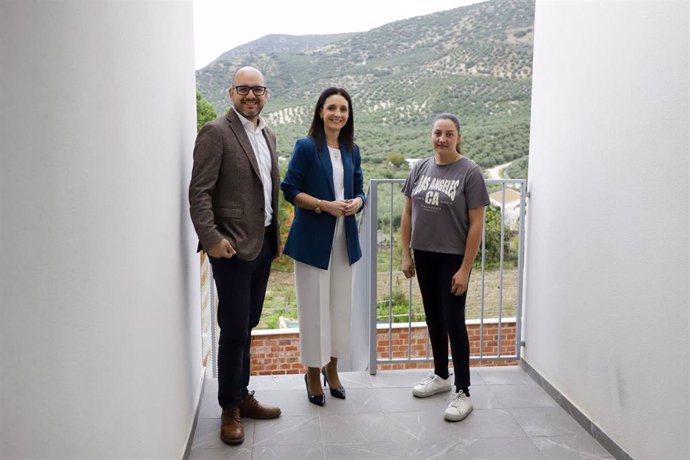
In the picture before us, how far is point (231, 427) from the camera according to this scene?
2723 millimetres

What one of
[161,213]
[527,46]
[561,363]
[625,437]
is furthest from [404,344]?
[527,46]

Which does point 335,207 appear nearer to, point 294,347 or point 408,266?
point 408,266

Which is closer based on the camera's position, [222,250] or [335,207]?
[222,250]

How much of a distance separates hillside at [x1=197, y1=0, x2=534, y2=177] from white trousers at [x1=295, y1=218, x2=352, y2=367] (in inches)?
448

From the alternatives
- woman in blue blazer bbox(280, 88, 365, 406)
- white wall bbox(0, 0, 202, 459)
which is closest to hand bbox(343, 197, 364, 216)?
woman in blue blazer bbox(280, 88, 365, 406)

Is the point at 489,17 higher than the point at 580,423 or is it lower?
higher

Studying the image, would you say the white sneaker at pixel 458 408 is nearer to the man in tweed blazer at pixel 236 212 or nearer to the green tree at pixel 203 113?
the man in tweed blazer at pixel 236 212

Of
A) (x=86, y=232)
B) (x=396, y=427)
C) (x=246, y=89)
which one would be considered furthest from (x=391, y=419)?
(x=86, y=232)

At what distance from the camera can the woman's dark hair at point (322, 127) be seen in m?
2.92

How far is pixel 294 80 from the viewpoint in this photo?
707 inches

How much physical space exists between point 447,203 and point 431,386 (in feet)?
3.26

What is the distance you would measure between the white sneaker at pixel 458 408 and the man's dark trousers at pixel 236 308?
3.21 ft

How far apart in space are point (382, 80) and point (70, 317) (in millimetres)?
17900

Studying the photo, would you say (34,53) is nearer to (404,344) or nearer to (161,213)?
(161,213)
